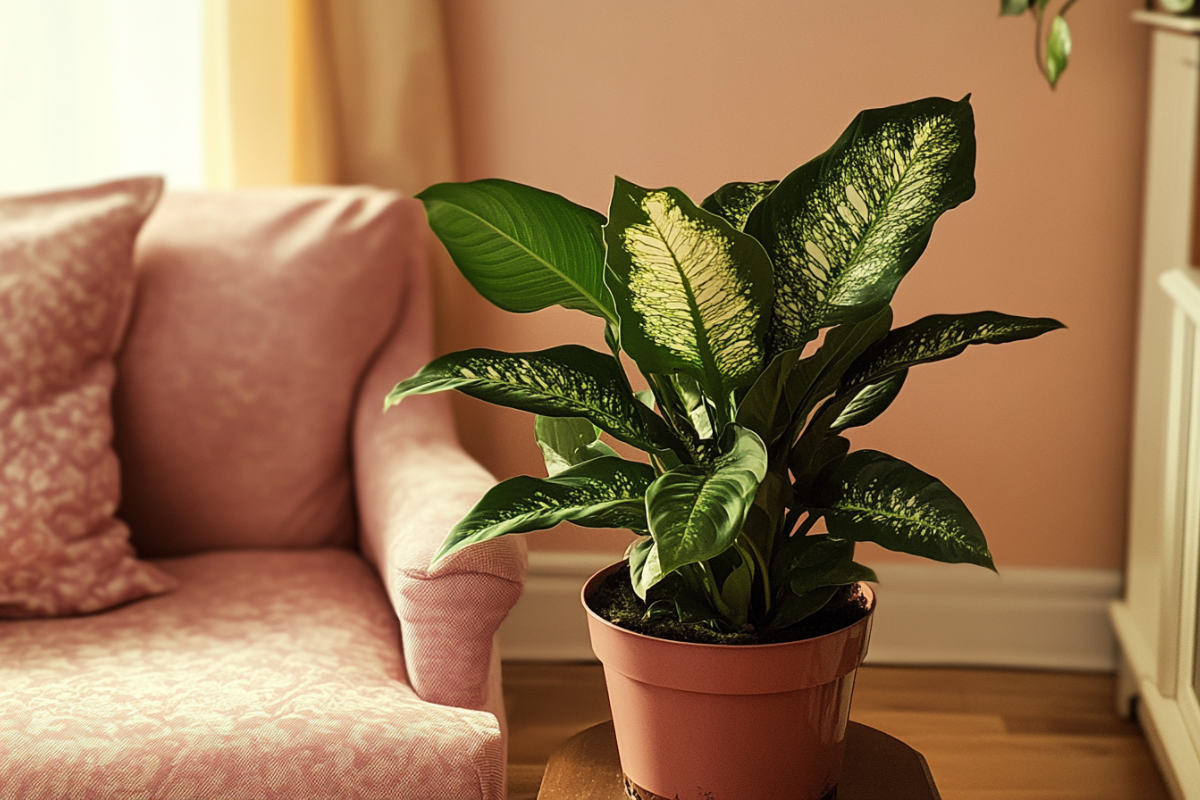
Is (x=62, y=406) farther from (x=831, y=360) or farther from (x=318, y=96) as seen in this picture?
(x=831, y=360)

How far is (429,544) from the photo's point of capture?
1003 mm

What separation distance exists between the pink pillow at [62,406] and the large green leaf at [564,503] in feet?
2.09

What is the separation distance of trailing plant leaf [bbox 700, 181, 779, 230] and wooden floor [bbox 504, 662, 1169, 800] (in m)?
0.37

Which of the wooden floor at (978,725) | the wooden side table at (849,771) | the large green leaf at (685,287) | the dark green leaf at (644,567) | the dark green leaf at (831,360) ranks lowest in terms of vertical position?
the wooden floor at (978,725)

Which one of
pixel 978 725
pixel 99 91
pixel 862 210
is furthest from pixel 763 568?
pixel 99 91

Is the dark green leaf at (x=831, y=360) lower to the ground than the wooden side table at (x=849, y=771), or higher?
higher

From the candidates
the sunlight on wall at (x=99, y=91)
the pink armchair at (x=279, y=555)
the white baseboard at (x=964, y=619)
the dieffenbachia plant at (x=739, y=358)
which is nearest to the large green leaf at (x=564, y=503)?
the dieffenbachia plant at (x=739, y=358)

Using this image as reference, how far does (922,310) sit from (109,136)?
4.01 feet

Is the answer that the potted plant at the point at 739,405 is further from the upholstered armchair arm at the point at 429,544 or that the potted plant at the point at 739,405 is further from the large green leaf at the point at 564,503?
the upholstered armchair arm at the point at 429,544

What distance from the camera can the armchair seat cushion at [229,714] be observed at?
0.88 metres

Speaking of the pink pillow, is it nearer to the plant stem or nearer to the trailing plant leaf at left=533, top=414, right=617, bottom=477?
the trailing plant leaf at left=533, top=414, right=617, bottom=477

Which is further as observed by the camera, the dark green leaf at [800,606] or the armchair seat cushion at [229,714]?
the armchair seat cushion at [229,714]

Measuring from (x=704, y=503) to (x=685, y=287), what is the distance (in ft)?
0.43

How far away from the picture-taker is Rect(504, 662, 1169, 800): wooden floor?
102cm
